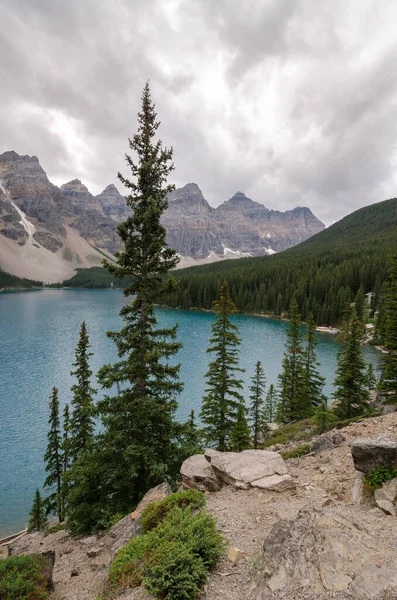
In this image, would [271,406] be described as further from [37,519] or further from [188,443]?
[37,519]

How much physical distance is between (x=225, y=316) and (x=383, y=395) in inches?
579

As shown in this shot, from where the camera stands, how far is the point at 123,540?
29.6 ft

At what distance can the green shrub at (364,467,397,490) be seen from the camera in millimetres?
8156

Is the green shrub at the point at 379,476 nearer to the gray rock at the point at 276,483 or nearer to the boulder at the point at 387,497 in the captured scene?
the boulder at the point at 387,497

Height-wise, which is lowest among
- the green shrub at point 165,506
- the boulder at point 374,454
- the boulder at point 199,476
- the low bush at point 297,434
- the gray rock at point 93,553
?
the low bush at point 297,434

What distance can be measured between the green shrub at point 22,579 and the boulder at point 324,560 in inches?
219

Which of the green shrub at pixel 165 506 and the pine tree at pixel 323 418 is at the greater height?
the green shrub at pixel 165 506

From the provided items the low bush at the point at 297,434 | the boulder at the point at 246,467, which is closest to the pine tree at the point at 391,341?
the low bush at the point at 297,434

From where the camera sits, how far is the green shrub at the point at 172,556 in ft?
19.8

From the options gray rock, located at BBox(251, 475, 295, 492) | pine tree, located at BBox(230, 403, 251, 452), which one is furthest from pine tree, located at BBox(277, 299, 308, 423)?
gray rock, located at BBox(251, 475, 295, 492)

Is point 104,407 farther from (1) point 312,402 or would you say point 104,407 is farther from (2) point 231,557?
(1) point 312,402

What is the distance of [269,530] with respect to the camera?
8.01m

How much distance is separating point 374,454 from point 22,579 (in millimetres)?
9717

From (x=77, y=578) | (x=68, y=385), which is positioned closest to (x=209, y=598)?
(x=77, y=578)
